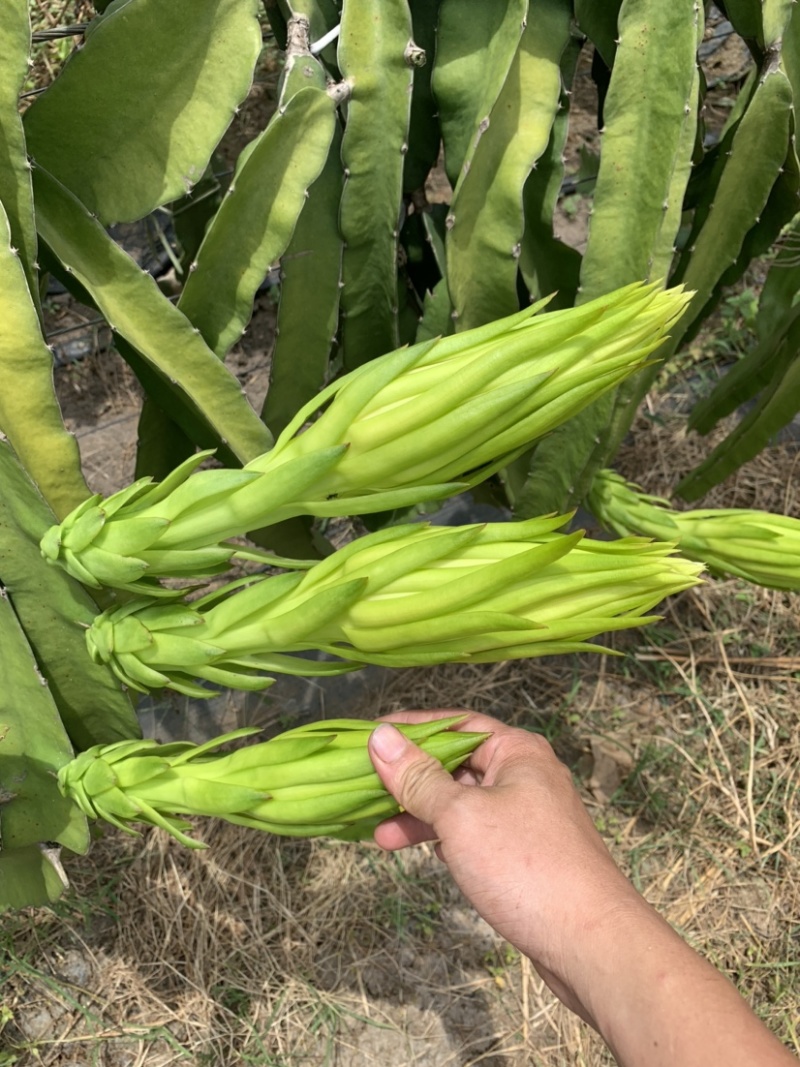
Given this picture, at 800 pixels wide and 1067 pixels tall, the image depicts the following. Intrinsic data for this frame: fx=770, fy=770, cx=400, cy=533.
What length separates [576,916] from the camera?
655 millimetres

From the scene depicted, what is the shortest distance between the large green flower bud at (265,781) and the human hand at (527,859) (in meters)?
0.02

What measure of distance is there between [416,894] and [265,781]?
2.69ft

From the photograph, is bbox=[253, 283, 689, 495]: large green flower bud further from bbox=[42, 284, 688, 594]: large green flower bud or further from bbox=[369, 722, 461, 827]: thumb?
bbox=[369, 722, 461, 827]: thumb

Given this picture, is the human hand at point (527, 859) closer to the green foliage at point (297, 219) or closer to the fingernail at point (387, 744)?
the fingernail at point (387, 744)

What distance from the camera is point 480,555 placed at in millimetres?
597

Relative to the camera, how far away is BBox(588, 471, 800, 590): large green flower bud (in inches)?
33.0

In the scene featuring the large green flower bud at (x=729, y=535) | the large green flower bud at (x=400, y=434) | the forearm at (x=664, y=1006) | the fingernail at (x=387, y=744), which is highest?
the large green flower bud at (x=400, y=434)

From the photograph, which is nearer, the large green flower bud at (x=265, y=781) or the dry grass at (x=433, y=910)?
A: the large green flower bud at (x=265, y=781)

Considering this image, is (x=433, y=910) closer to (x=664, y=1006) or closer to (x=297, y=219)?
(x=664, y=1006)

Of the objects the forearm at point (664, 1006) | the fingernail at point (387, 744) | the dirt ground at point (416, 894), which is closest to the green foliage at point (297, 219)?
the fingernail at point (387, 744)

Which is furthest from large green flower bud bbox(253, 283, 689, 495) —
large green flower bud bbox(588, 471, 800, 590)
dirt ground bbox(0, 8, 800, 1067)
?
dirt ground bbox(0, 8, 800, 1067)

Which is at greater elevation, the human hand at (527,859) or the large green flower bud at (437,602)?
the large green flower bud at (437,602)

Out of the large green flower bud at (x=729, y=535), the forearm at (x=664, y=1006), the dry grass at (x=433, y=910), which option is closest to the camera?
the forearm at (x=664, y=1006)

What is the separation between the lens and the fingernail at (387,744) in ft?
2.00
